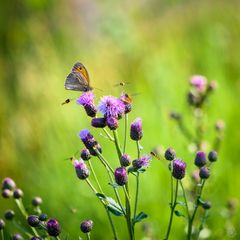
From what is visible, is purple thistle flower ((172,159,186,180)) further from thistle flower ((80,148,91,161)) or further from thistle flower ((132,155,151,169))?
thistle flower ((80,148,91,161))

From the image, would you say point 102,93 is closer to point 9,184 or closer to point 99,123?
point 9,184

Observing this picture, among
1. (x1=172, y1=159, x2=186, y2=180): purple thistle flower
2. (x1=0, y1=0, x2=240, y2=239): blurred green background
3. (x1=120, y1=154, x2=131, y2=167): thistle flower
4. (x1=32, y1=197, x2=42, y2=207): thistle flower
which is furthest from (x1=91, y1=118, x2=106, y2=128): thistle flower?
(x1=0, y1=0, x2=240, y2=239): blurred green background

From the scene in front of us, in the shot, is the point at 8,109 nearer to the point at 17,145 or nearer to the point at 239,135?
the point at 17,145

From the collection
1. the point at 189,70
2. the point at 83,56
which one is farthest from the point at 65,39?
the point at 189,70

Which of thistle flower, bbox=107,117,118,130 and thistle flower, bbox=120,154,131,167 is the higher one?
thistle flower, bbox=107,117,118,130

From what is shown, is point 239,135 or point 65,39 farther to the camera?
point 65,39

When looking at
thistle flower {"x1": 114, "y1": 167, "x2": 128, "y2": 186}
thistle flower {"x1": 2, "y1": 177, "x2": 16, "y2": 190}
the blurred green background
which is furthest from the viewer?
the blurred green background

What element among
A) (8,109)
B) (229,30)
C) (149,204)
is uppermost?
(229,30)
